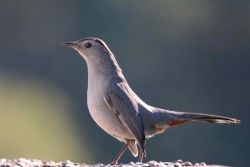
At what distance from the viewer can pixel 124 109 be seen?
13.6m

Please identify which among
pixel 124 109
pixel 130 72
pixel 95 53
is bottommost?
pixel 130 72

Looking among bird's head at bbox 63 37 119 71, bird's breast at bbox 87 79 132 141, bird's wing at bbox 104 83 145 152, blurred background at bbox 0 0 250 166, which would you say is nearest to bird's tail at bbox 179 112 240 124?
bird's wing at bbox 104 83 145 152

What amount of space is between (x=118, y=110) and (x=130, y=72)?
2872cm

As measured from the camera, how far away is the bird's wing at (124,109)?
44.3 ft

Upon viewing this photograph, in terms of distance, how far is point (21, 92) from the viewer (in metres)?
42.3

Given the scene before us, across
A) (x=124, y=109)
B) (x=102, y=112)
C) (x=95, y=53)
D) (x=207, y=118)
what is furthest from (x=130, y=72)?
(x=102, y=112)

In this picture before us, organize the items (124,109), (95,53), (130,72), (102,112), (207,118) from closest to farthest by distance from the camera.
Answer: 1. (102,112)
2. (124,109)
3. (207,118)
4. (95,53)
5. (130,72)

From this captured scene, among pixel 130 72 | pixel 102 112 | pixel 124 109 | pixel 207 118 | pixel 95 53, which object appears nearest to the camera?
pixel 102 112

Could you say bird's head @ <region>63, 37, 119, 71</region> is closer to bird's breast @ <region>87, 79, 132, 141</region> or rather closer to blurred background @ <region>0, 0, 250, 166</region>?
bird's breast @ <region>87, 79, 132, 141</region>

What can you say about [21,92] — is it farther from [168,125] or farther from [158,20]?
[168,125]

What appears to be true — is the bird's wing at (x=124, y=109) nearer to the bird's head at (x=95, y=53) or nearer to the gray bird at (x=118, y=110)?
the gray bird at (x=118, y=110)

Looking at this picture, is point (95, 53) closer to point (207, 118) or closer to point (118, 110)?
point (118, 110)

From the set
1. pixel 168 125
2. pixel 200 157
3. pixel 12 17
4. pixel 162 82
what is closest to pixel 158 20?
pixel 12 17

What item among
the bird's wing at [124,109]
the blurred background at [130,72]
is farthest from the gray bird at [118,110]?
the blurred background at [130,72]
